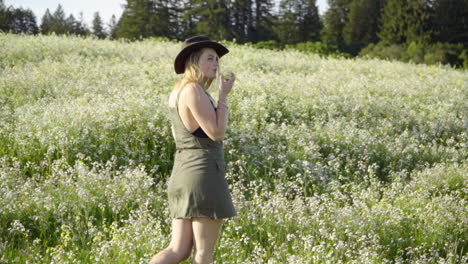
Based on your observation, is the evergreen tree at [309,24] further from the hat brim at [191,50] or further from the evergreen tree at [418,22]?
the hat brim at [191,50]

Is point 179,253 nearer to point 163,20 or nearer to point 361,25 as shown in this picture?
point 163,20

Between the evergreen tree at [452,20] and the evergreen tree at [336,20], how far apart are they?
15104mm

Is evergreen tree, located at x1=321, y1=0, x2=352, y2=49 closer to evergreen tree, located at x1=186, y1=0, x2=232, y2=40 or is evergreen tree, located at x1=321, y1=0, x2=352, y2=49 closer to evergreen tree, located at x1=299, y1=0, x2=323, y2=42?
evergreen tree, located at x1=299, y1=0, x2=323, y2=42

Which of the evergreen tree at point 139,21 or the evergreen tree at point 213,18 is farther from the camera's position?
the evergreen tree at point 139,21

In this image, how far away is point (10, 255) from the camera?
486cm

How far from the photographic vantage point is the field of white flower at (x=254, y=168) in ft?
17.9

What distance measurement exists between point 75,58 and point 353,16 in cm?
5803

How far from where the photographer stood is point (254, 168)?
7.96 metres

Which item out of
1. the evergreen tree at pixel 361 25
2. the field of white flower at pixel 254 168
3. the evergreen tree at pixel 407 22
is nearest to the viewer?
the field of white flower at pixel 254 168

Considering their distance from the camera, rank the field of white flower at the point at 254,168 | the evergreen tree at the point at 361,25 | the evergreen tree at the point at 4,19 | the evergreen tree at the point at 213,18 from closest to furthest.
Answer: the field of white flower at the point at 254,168
the evergreen tree at the point at 4,19
the evergreen tree at the point at 213,18
the evergreen tree at the point at 361,25

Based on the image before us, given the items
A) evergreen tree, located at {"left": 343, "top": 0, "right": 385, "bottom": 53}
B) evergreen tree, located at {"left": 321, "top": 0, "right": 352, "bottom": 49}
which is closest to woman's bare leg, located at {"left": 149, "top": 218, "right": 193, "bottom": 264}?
evergreen tree, located at {"left": 343, "top": 0, "right": 385, "bottom": 53}

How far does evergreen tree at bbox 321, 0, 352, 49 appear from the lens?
71750mm

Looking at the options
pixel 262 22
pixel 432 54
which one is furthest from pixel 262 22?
pixel 432 54

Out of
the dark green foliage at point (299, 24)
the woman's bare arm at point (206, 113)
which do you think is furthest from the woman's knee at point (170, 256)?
the dark green foliage at point (299, 24)
